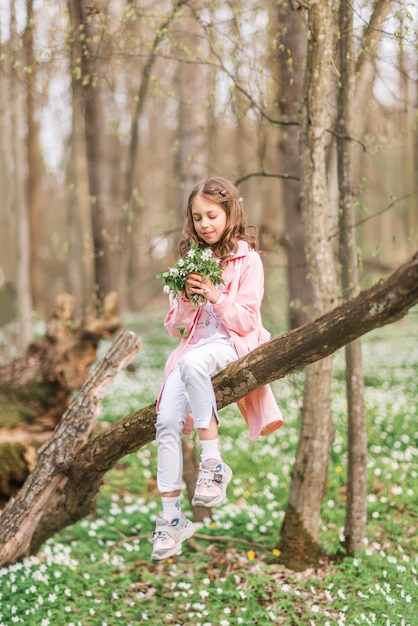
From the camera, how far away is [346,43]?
209 inches

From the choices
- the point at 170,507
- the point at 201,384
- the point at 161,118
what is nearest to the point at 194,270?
the point at 201,384

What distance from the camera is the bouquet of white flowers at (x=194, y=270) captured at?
12.0ft

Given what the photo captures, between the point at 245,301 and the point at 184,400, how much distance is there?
27.0 inches

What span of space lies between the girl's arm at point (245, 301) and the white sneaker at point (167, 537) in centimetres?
117

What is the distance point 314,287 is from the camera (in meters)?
5.43

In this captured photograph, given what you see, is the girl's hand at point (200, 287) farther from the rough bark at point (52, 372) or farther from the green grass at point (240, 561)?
the rough bark at point (52, 372)

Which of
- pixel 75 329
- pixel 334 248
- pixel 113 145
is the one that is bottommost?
pixel 75 329

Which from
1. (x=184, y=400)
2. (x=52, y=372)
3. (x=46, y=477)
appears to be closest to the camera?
(x=184, y=400)

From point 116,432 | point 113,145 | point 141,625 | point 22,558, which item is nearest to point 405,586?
point 141,625

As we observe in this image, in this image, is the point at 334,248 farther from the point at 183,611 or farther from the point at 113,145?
the point at 113,145

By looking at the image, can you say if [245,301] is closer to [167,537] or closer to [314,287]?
[167,537]

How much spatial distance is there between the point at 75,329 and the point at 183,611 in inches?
158

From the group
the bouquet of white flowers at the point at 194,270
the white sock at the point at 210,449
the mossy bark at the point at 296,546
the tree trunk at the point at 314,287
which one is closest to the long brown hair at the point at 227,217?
the bouquet of white flowers at the point at 194,270

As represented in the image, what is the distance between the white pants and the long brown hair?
582 mm
